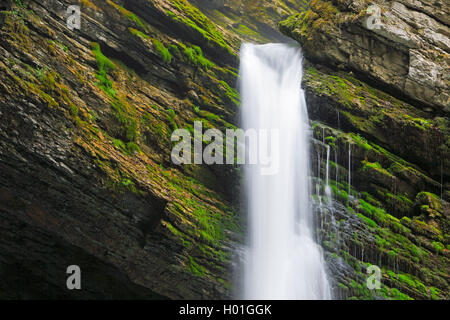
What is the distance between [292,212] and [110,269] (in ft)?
21.1

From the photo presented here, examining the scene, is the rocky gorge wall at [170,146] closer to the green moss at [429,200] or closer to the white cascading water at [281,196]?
the green moss at [429,200]

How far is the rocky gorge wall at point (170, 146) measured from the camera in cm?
805

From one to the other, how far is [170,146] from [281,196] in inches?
177

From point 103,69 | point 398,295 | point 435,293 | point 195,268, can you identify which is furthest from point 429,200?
point 103,69

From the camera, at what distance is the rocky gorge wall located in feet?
26.4

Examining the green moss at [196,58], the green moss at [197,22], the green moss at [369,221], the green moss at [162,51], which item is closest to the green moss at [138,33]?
the green moss at [162,51]

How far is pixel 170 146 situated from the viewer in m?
10.3

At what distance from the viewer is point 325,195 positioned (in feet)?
36.8

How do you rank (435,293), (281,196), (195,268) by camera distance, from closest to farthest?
(195,268), (435,293), (281,196)

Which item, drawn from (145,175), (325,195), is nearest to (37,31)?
(145,175)

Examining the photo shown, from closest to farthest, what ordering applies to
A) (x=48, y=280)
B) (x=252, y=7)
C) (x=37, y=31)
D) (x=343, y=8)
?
(x=37, y=31) < (x=48, y=280) < (x=343, y=8) < (x=252, y=7)

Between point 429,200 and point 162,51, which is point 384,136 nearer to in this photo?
point 429,200

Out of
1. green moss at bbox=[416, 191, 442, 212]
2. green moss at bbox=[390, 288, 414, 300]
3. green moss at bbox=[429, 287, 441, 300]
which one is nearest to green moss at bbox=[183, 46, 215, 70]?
green moss at bbox=[416, 191, 442, 212]

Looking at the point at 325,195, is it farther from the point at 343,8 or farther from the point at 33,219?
the point at 33,219
